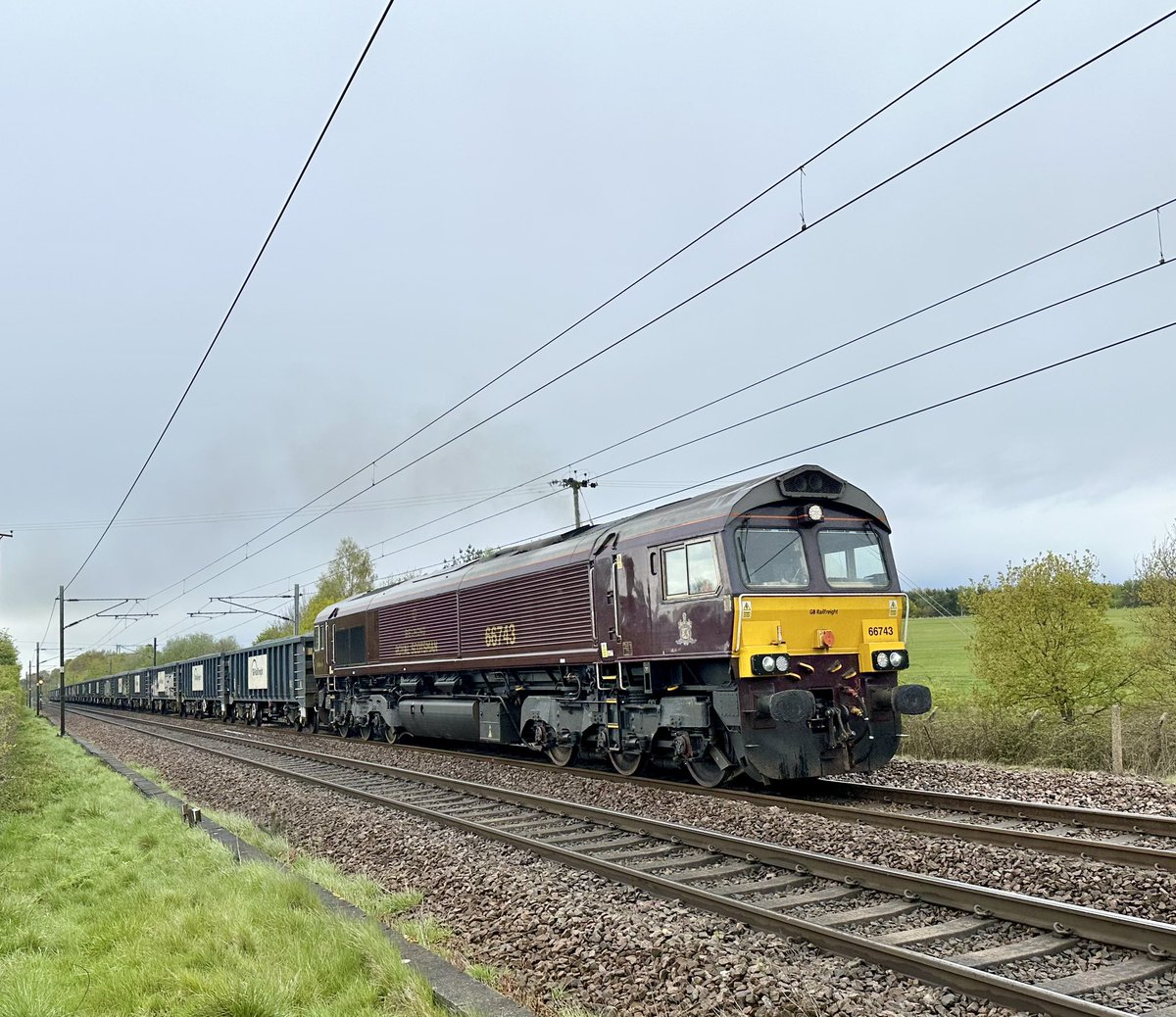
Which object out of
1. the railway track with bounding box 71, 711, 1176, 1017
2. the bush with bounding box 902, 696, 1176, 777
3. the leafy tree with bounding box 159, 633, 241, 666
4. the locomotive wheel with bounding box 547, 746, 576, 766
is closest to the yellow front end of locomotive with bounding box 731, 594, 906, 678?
the railway track with bounding box 71, 711, 1176, 1017

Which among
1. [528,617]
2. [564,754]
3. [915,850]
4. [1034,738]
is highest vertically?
[528,617]

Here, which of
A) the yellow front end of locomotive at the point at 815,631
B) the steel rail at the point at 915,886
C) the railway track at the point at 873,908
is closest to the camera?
the railway track at the point at 873,908

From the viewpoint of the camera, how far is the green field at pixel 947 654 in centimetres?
2230

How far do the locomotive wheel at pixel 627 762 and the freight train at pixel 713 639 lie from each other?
0.09 feet

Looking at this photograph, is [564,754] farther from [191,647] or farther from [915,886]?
[191,647]

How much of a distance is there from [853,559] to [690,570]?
2161 millimetres

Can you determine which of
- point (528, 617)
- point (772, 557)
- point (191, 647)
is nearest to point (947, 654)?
point (528, 617)

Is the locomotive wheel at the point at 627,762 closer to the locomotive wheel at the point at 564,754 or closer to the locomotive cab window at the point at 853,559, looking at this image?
the locomotive wheel at the point at 564,754

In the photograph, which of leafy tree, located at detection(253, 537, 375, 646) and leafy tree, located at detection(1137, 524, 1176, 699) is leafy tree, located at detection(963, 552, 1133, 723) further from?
leafy tree, located at detection(253, 537, 375, 646)

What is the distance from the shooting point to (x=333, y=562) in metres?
64.4

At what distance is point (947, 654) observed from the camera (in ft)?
150

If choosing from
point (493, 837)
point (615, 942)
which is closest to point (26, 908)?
point (493, 837)

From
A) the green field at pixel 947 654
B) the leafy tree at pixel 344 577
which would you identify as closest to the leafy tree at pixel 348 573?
the leafy tree at pixel 344 577

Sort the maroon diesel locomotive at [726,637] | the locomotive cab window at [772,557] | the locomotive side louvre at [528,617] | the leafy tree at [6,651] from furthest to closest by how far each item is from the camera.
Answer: the leafy tree at [6,651]
the locomotive side louvre at [528,617]
the locomotive cab window at [772,557]
the maroon diesel locomotive at [726,637]
